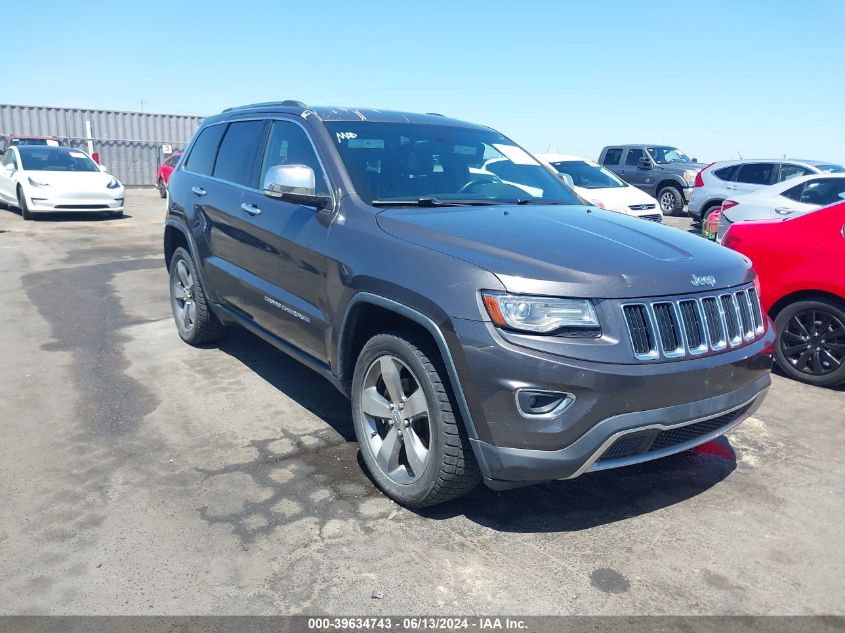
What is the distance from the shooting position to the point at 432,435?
314 cm

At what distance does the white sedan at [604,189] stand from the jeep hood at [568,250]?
27.7 feet

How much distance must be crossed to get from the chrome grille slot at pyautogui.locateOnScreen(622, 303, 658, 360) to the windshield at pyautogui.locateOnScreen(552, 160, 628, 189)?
10.2 meters

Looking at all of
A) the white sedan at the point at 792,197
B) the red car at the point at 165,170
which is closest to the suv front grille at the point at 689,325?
the white sedan at the point at 792,197

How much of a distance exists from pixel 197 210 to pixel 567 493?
11.4 ft

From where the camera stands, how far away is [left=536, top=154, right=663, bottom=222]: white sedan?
484 inches

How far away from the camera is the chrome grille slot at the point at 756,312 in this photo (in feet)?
11.6

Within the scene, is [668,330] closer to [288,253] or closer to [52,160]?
[288,253]

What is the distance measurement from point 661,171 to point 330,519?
57.2ft

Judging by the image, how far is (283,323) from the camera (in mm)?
4309

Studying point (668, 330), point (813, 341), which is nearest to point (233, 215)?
point (668, 330)

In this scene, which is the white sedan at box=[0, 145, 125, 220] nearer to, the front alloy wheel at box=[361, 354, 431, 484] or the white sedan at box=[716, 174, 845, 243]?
the white sedan at box=[716, 174, 845, 243]

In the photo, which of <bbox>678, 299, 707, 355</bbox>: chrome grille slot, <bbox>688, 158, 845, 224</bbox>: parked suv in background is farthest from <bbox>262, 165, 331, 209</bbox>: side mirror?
<bbox>688, 158, 845, 224</bbox>: parked suv in background

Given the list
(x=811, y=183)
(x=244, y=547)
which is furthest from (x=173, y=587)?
(x=811, y=183)

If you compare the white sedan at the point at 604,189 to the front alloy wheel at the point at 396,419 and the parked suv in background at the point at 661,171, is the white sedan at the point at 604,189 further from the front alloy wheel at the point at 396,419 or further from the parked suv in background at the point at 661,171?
the front alloy wheel at the point at 396,419
